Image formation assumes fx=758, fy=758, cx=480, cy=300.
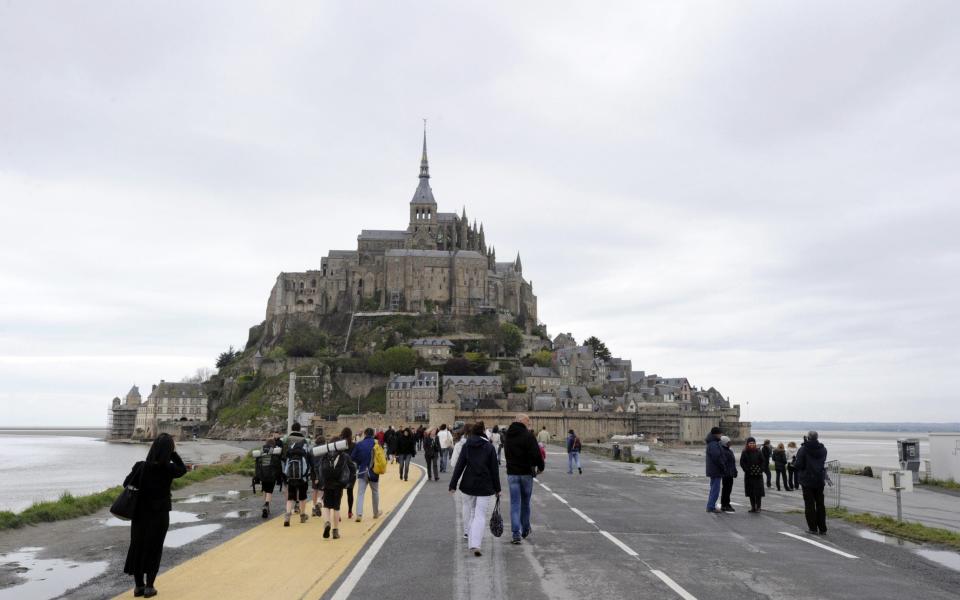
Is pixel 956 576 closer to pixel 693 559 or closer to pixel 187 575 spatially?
pixel 693 559

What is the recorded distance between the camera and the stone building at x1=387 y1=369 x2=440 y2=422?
3979 inches

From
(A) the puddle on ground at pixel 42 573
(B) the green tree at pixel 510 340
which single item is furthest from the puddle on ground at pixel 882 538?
(B) the green tree at pixel 510 340

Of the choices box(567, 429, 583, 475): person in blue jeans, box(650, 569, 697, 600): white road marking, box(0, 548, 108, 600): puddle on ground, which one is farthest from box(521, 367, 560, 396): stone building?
box(650, 569, 697, 600): white road marking

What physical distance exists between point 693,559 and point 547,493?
30.6 feet

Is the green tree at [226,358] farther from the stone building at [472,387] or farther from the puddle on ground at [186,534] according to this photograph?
the puddle on ground at [186,534]

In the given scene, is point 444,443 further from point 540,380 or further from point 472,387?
point 540,380

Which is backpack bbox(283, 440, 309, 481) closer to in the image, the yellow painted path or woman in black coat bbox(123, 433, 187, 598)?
the yellow painted path

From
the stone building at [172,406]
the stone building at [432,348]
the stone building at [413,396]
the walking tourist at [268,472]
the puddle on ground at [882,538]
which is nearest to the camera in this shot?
the puddle on ground at [882,538]

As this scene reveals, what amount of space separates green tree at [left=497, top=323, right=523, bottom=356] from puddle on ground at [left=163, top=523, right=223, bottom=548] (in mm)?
104228

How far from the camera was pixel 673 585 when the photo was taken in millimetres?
8070

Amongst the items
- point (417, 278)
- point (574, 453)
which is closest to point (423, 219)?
point (417, 278)

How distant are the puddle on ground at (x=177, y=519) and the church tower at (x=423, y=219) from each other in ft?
391

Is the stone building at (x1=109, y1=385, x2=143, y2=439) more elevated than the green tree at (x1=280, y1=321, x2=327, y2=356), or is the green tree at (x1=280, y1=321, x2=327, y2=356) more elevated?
the green tree at (x1=280, y1=321, x2=327, y2=356)

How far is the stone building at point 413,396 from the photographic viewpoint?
101062 millimetres
